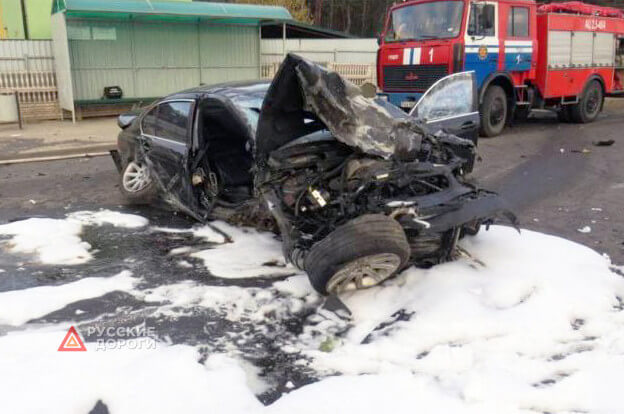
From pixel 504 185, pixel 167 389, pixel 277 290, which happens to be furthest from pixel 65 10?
pixel 167 389

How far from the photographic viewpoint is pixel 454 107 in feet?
17.8

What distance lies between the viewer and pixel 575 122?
45.0 feet

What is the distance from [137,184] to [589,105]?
11.6 metres

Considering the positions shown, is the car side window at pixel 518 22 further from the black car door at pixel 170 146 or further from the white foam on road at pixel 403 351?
the white foam on road at pixel 403 351

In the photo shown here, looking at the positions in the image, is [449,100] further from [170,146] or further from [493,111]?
[493,111]

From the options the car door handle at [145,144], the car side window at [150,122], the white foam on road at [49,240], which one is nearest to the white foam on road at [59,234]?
the white foam on road at [49,240]

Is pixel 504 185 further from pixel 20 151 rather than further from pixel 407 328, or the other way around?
pixel 20 151

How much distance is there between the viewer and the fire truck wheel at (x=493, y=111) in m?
11.5

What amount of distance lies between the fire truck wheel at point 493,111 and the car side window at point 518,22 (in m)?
1.17

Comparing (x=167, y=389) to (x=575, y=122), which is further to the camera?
(x=575, y=122)

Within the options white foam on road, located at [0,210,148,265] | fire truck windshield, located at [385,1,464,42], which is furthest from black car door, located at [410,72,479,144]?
fire truck windshield, located at [385,1,464,42]

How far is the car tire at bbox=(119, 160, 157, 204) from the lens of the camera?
646 centimetres

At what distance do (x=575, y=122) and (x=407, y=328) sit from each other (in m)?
12.1

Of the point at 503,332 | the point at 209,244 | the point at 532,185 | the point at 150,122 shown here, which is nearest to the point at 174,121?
the point at 150,122
